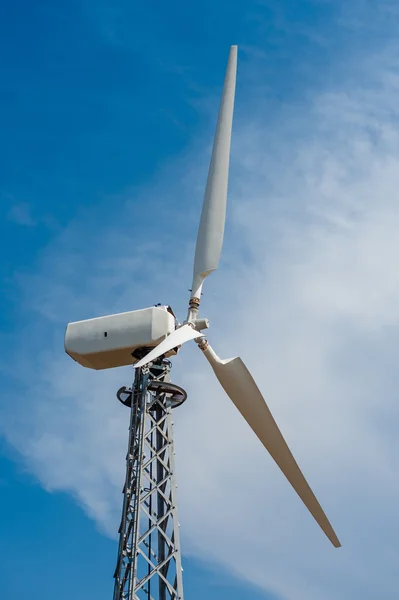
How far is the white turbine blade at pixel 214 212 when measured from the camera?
31141 mm

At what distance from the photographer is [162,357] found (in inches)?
1166

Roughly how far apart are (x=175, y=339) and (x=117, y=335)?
84.9 inches

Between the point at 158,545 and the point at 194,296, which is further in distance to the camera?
the point at 194,296

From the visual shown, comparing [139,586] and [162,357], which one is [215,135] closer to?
[162,357]

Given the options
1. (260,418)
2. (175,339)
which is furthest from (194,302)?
(260,418)

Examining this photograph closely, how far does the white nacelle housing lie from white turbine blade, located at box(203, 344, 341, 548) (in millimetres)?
2519

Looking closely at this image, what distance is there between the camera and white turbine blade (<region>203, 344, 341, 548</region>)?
29.2m

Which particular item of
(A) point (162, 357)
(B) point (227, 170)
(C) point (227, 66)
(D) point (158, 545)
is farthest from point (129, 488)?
(C) point (227, 66)

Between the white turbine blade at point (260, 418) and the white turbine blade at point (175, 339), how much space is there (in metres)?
1.53

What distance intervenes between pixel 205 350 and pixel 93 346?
3.86 metres

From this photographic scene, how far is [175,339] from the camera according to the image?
28.5m

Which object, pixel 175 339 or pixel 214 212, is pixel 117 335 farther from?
pixel 214 212

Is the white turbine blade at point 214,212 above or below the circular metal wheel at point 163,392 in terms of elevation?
above

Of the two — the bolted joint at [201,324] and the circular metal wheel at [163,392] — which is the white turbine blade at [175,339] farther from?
the circular metal wheel at [163,392]
